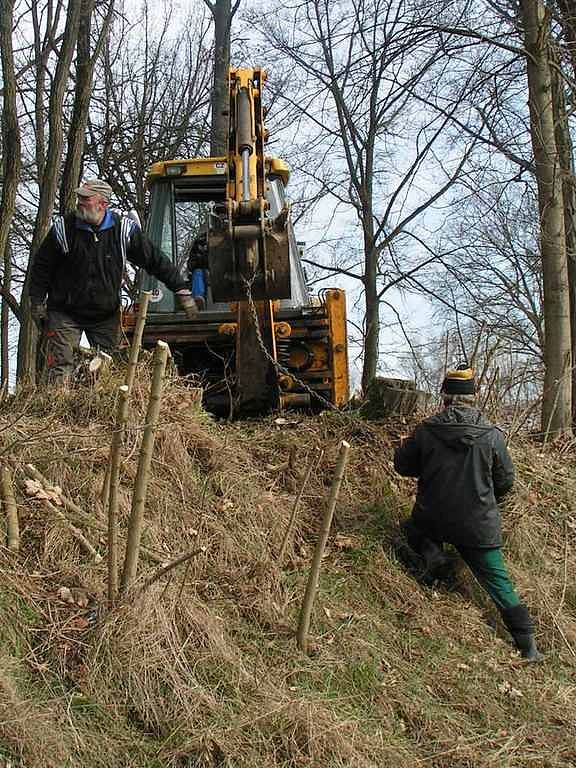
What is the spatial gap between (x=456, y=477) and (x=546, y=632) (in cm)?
113

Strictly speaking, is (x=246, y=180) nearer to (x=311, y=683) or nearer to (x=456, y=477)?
(x=456, y=477)

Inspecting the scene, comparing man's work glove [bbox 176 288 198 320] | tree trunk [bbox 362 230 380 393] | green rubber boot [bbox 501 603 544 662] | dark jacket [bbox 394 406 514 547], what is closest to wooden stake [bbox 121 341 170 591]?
dark jacket [bbox 394 406 514 547]

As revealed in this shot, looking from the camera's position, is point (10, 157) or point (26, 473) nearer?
point (26, 473)

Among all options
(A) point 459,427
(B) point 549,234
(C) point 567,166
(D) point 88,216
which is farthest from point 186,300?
(C) point 567,166

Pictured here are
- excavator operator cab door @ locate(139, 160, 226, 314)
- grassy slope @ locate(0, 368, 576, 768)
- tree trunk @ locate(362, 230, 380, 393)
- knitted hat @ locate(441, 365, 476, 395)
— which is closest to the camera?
grassy slope @ locate(0, 368, 576, 768)

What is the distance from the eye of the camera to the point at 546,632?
17.4ft

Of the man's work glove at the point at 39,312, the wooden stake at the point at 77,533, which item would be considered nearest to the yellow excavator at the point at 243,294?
the man's work glove at the point at 39,312

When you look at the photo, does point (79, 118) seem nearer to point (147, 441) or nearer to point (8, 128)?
point (8, 128)

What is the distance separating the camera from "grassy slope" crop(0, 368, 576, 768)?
11.8ft

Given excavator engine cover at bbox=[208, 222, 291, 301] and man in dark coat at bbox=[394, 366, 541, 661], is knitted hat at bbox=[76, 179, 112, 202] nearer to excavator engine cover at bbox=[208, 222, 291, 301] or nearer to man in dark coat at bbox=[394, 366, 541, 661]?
excavator engine cover at bbox=[208, 222, 291, 301]

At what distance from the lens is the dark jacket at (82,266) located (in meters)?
6.39

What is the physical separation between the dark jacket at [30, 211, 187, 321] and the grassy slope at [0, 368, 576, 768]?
1145 millimetres

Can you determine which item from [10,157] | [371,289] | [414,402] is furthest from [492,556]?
[371,289]

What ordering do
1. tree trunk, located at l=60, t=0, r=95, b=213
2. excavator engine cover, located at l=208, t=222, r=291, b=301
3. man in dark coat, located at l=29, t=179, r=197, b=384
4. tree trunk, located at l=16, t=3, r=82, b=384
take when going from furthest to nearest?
1. tree trunk, located at l=60, t=0, r=95, b=213
2. tree trunk, located at l=16, t=3, r=82, b=384
3. man in dark coat, located at l=29, t=179, r=197, b=384
4. excavator engine cover, located at l=208, t=222, r=291, b=301
